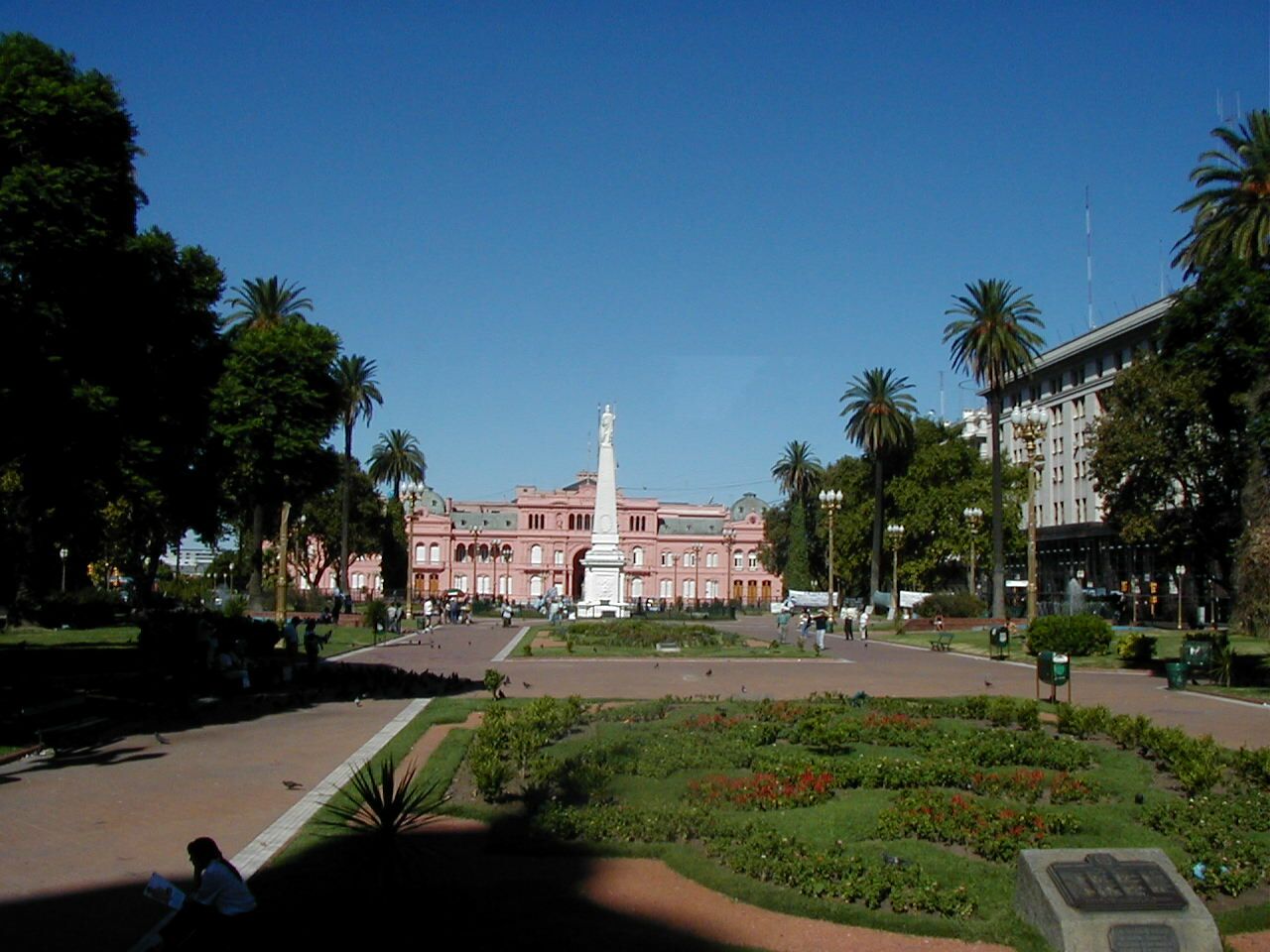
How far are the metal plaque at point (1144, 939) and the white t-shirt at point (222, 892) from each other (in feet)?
17.2

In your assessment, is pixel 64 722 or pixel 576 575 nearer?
pixel 64 722

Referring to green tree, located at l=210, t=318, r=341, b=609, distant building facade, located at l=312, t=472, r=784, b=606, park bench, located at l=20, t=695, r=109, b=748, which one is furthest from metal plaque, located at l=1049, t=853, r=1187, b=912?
distant building facade, located at l=312, t=472, r=784, b=606

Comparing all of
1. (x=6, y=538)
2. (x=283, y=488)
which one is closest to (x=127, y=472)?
(x=283, y=488)

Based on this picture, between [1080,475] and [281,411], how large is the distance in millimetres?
58855

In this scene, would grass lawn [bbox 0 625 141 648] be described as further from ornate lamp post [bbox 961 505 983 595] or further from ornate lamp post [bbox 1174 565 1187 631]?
ornate lamp post [bbox 1174 565 1187 631]

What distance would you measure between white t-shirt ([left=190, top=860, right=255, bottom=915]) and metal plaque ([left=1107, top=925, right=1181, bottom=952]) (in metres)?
5.25

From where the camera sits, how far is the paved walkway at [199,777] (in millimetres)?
8797

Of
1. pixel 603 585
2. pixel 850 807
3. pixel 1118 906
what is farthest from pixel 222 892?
pixel 603 585

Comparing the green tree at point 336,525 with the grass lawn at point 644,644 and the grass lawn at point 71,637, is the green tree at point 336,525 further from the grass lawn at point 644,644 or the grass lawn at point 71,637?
the grass lawn at point 644,644

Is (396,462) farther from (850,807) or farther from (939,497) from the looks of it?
(850,807)

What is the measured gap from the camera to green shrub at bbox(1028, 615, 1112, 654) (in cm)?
3422

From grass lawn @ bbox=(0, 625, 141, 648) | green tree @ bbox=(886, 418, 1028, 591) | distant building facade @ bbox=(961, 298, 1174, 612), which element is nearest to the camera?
grass lawn @ bbox=(0, 625, 141, 648)

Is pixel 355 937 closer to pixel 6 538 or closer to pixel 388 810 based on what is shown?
pixel 388 810

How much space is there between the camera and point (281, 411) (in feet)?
99.0
